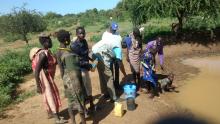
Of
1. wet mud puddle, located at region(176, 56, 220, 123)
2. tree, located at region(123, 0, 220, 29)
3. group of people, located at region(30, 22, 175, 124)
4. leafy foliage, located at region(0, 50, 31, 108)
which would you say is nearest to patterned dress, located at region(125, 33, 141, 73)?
group of people, located at region(30, 22, 175, 124)

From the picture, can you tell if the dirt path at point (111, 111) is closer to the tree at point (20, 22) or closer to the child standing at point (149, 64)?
the child standing at point (149, 64)

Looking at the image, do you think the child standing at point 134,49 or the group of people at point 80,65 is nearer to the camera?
the group of people at point 80,65

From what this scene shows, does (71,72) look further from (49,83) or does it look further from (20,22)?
(20,22)

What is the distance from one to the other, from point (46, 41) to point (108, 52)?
63.2 inches

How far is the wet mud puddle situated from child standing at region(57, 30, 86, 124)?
9.42 ft

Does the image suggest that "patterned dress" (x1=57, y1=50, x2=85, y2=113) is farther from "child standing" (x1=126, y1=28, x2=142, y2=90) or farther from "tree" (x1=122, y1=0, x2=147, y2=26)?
"tree" (x1=122, y1=0, x2=147, y2=26)

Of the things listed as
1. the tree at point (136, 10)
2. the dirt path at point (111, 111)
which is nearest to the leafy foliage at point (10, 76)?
the dirt path at point (111, 111)

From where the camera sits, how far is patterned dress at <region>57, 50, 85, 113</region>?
245 inches

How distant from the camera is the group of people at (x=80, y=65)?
249 inches

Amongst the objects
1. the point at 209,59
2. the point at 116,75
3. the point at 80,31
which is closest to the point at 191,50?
the point at 209,59

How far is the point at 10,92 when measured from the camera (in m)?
10.8

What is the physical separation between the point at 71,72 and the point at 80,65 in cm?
42

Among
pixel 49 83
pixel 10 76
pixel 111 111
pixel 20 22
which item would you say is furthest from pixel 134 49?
pixel 20 22

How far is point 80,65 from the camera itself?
21.8 feet
